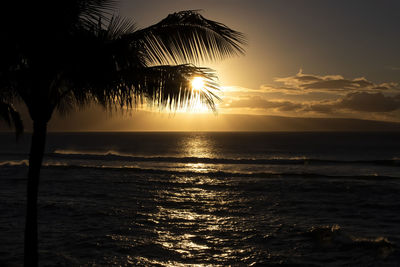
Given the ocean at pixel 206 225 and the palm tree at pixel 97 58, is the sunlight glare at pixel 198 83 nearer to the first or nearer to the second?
the palm tree at pixel 97 58

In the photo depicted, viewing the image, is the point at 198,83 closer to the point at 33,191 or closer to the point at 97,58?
the point at 97,58

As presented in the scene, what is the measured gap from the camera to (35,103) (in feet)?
16.7

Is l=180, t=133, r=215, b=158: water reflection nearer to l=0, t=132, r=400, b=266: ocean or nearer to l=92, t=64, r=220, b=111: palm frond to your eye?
l=0, t=132, r=400, b=266: ocean

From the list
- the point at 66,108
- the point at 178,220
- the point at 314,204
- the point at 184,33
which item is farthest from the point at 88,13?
the point at 314,204

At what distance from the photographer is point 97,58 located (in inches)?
194

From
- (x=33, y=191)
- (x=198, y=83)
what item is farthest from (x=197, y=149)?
(x=198, y=83)

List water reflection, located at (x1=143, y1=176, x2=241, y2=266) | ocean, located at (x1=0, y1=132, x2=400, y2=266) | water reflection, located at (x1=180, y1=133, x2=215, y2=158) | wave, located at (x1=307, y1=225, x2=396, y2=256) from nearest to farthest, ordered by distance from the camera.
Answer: ocean, located at (x1=0, y1=132, x2=400, y2=266) < water reflection, located at (x1=143, y1=176, x2=241, y2=266) < wave, located at (x1=307, y1=225, x2=396, y2=256) < water reflection, located at (x1=180, y1=133, x2=215, y2=158)

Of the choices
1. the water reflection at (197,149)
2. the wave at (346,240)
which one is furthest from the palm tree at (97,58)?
the water reflection at (197,149)

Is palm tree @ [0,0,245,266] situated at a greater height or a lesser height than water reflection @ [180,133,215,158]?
greater

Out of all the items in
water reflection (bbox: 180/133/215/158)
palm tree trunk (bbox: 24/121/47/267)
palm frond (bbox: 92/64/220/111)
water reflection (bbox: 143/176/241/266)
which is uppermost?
palm frond (bbox: 92/64/220/111)

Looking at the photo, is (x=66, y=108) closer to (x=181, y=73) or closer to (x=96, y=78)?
(x=96, y=78)

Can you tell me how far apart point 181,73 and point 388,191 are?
18.7m

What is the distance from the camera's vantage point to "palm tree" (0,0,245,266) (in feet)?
15.9

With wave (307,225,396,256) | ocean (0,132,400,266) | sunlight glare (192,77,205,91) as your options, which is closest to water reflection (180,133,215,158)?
ocean (0,132,400,266)
